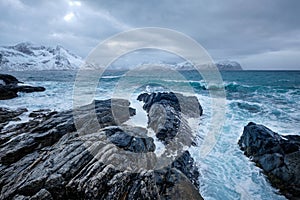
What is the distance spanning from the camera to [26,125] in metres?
10.7

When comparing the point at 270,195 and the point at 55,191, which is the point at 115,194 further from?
the point at 270,195

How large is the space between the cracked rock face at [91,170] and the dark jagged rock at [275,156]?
3.44 m

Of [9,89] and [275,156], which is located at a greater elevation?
[9,89]

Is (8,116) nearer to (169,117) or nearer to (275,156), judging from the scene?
(169,117)

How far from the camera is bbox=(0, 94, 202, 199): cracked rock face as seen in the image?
201 inches

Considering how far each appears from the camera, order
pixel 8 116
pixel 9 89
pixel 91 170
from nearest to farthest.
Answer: pixel 91 170 → pixel 8 116 → pixel 9 89

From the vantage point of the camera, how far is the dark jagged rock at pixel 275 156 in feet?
24.4

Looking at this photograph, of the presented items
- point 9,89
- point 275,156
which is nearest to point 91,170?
point 275,156

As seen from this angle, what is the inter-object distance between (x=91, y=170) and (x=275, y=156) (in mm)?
8177

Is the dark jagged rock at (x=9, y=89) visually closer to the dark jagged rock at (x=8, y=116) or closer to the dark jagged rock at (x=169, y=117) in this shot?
the dark jagged rock at (x=8, y=116)

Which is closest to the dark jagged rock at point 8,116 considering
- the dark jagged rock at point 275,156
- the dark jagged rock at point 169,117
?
the dark jagged rock at point 169,117

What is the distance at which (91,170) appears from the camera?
18.2ft

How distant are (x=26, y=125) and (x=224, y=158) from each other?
11.4m


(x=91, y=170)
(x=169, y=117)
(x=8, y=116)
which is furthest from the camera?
(x=8, y=116)
